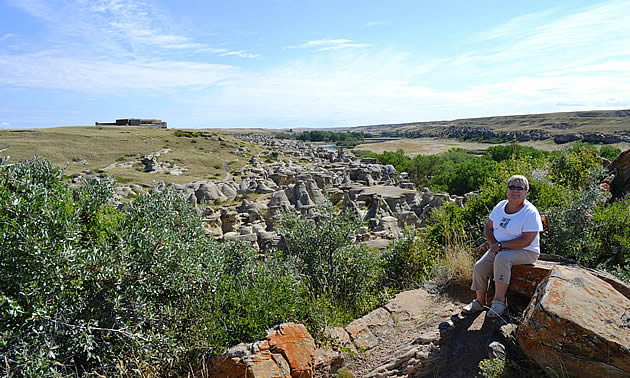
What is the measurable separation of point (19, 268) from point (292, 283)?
2.97 m

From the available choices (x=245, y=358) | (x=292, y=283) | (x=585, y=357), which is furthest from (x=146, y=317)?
(x=585, y=357)

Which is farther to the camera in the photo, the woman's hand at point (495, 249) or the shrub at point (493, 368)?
the woman's hand at point (495, 249)

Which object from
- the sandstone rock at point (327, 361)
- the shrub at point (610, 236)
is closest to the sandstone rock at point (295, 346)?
the sandstone rock at point (327, 361)

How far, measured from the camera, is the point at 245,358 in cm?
Result: 378

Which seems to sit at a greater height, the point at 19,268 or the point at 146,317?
the point at 19,268

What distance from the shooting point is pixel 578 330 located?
116 inches

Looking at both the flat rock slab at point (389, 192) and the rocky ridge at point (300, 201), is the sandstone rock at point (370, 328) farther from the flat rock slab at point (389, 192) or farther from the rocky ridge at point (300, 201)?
the flat rock slab at point (389, 192)

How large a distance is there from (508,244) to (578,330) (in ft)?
4.75

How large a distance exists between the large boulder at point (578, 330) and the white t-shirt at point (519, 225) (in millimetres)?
935

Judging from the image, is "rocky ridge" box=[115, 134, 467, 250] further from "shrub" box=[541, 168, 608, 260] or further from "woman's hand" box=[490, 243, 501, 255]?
"shrub" box=[541, 168, 608, 260]

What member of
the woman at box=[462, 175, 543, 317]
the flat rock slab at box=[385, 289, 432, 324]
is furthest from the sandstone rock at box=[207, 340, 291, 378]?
the woman at box=[462, 175, 543, 317]

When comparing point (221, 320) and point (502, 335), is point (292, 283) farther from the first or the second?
point (502, 335)

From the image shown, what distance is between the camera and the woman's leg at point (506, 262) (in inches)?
165

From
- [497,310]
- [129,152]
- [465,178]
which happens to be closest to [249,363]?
[497,310]
